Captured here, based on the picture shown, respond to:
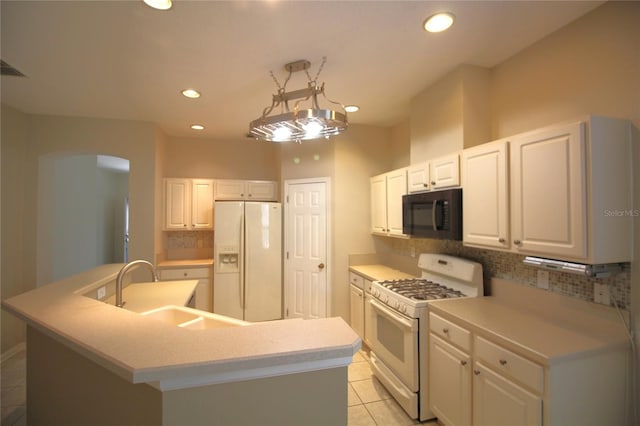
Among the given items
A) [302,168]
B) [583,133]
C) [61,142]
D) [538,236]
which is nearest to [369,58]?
Result: [583,133]

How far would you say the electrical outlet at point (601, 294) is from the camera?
1.59 metres

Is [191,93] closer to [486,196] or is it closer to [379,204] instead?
[379,204]

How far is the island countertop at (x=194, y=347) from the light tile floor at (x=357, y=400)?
1.57 metres

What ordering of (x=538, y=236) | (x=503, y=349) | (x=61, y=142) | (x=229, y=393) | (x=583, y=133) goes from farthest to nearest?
1. (x=61, y=142)
2. (x=538, y=236)
3. (x=503, y=349)
4. (x=583, y=133)
5. (x=229, y=393)

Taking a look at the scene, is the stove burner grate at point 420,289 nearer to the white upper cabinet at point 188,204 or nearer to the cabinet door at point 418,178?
the cabinet door at point 418,178

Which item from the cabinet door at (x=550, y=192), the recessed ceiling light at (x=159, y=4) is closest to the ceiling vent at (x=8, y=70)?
the recessed ceiling light at (x=159, y=4)

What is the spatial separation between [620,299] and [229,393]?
6.53ft

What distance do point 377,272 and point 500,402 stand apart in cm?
184

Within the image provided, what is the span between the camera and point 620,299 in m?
1.55

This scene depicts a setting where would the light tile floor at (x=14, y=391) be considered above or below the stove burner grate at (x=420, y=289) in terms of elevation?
below

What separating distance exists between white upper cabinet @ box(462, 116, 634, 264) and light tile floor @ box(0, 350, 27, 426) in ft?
12.4

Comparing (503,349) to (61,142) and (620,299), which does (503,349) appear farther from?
(61,142)

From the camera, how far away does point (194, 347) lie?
3.27ft

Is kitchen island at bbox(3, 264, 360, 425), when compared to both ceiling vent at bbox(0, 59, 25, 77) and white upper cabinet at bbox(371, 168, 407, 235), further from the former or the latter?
ceiling vent at bbox(0, 59, 25, 77)
